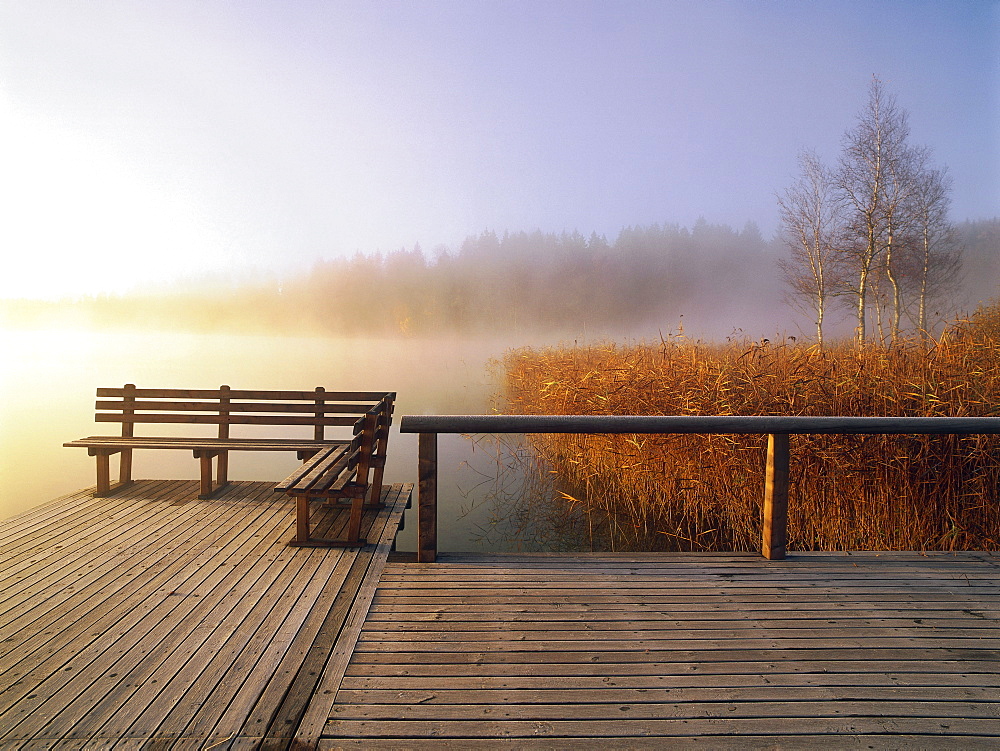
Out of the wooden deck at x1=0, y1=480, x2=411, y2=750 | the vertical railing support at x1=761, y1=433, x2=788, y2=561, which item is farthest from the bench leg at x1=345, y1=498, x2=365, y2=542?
the vertical railing support at x1=761, y1=433, x2=788, y2=561

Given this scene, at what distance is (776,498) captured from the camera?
3051 mm

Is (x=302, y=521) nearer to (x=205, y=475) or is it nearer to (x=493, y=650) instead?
(x=205, y=475)

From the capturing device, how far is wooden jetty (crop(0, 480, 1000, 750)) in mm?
1695

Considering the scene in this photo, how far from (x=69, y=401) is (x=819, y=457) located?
1329 inches

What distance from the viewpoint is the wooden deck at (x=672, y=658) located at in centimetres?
168

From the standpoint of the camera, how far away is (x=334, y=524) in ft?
13.2

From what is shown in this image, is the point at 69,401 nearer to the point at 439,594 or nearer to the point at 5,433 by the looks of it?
the point at 5,433

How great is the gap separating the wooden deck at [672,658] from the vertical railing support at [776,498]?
117mm

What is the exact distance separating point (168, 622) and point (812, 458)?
14.9ft

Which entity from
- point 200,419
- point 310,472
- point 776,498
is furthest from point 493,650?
point 200,419

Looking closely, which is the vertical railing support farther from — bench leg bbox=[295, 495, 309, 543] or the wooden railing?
bench leg bbox=[295, 495, 309, 543]

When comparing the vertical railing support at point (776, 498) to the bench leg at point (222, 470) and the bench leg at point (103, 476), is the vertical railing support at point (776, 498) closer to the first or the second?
the bench leg at point (222, 470)

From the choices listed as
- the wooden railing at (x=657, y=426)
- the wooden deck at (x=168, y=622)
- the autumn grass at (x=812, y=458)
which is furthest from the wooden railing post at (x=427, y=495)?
the autumn grass at (x=812, y=458)

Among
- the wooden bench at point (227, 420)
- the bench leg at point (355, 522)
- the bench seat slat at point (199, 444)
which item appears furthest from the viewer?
the bench seat slat at point (199, 444)
